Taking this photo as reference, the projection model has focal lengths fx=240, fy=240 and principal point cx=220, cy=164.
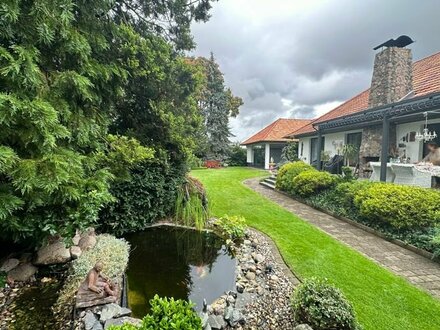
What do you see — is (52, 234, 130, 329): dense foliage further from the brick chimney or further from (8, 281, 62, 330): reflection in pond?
the brick chimney

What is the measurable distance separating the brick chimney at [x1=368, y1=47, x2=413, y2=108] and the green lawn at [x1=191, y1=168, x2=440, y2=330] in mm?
7006

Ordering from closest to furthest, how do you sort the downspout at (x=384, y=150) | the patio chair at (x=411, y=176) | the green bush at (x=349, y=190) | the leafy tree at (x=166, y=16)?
1. the leafy tree at (x=166, y=16)
2. the green bush at (x=349, y=190)
3. the patio chair at (x=411, y=176)
4. the downspout at (x=384, y=150)

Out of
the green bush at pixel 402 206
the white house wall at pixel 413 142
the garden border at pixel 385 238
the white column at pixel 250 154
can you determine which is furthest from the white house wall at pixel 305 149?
the green bush at pixel 402 206

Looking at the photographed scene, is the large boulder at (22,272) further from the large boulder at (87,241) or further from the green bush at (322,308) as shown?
the green bush at (322,308)

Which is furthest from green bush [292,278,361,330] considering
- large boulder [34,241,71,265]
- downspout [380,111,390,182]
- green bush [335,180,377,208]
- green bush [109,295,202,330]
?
downspout [380,111,390,182]

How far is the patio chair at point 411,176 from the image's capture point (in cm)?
793

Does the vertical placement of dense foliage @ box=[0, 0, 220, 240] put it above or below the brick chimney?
below

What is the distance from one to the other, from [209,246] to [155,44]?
479 cm

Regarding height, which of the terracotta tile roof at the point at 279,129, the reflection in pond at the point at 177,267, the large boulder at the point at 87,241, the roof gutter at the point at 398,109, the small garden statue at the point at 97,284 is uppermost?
the terracotta tile roof at the point at 279,129

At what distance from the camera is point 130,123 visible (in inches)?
239

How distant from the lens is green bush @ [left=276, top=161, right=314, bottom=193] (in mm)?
11469

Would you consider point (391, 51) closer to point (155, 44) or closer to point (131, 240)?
point (155, 44)

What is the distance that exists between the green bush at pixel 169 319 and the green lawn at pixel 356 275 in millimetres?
2280

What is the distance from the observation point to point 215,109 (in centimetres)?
2586
